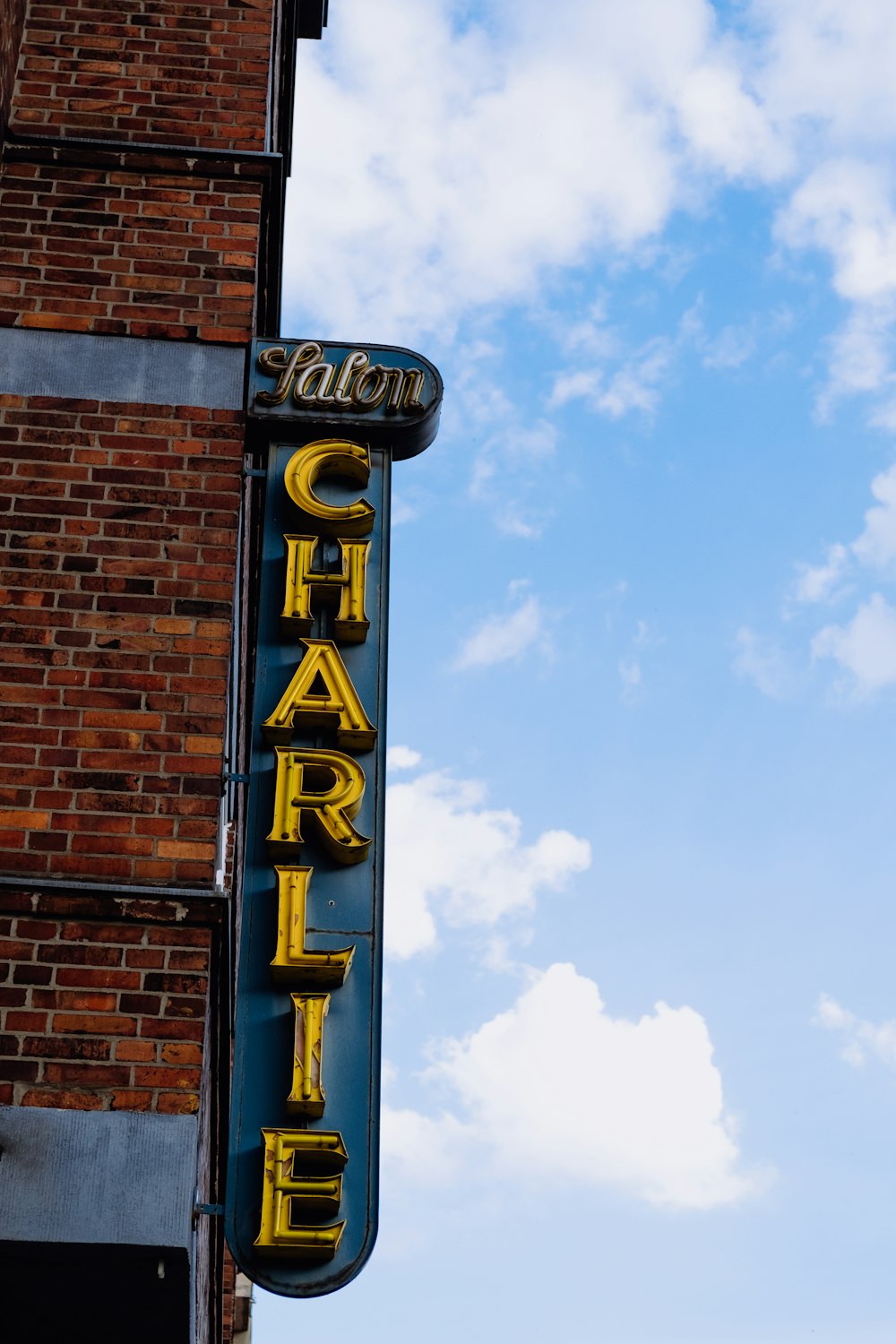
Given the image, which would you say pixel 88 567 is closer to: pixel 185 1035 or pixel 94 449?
pixel 94 449

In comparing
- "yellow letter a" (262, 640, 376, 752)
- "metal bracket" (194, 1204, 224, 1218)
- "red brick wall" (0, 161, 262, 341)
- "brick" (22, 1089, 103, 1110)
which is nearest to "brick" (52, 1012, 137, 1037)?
"brick" (22, 1089, 103, 1110)

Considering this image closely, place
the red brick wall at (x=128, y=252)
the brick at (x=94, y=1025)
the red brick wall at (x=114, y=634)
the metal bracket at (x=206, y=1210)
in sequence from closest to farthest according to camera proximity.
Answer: the metal bracket at (x=206, y=1210)
the brick at (x=94, y=1025)
the red brick wall at (x=114, y=634)
the red brick wall at (x=128, y=252)

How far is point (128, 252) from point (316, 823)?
8.72 ft

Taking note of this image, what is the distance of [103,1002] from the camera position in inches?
184

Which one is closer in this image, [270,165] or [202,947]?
[202,947]

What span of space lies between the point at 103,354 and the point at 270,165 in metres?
1.26

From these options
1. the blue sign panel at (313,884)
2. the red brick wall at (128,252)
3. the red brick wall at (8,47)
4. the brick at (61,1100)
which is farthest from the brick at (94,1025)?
the red brick wall at (8,47)

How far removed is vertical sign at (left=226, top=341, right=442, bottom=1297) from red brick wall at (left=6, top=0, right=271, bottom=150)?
4.27ft

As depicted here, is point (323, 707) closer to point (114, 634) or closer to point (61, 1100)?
point (114, 634)

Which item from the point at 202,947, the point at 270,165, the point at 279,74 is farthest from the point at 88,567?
the point at 279,74

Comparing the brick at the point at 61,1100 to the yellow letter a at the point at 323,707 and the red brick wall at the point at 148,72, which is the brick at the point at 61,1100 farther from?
the red brick wall at the point at 148,72

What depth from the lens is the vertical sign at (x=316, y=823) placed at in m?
4.68

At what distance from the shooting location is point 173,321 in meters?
6.22

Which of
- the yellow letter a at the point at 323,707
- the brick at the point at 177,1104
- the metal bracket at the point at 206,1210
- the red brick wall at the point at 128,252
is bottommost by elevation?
the metal bracket at the point at 206,1210
